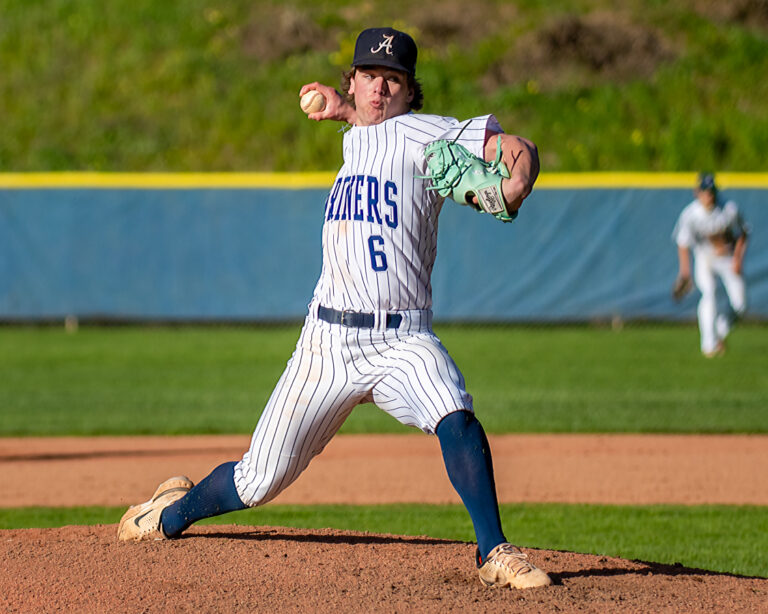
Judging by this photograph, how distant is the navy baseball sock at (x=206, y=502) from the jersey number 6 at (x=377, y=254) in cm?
86

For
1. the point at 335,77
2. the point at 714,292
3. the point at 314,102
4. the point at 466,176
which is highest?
the point at 335,77

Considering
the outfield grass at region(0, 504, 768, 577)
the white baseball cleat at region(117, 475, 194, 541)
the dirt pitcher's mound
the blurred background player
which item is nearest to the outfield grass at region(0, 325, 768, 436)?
the blurred background player

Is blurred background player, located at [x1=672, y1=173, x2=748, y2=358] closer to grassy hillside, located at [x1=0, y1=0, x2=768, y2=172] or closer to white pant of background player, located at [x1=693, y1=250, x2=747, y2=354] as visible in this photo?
white pant of background player, located at [x1=693, y1=250, x2=747, y2=354]

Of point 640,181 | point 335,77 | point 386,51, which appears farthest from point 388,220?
point 335,77

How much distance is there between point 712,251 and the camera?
39.2 feet

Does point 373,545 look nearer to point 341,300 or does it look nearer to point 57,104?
point 341,300

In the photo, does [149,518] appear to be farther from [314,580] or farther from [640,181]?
[640,181]

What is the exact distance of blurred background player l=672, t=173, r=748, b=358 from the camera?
38.4 ft

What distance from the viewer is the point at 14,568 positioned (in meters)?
3.62

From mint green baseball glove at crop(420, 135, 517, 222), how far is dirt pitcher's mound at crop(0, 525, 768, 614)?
3.64ft

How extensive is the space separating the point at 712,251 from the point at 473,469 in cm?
924

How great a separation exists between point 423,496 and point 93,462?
2195mm

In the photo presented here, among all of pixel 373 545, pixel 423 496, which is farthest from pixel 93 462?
pixel 373 545

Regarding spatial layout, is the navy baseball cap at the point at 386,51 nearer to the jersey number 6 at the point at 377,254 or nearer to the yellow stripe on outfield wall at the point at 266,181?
the jersey number 6 at the point at 377,254
